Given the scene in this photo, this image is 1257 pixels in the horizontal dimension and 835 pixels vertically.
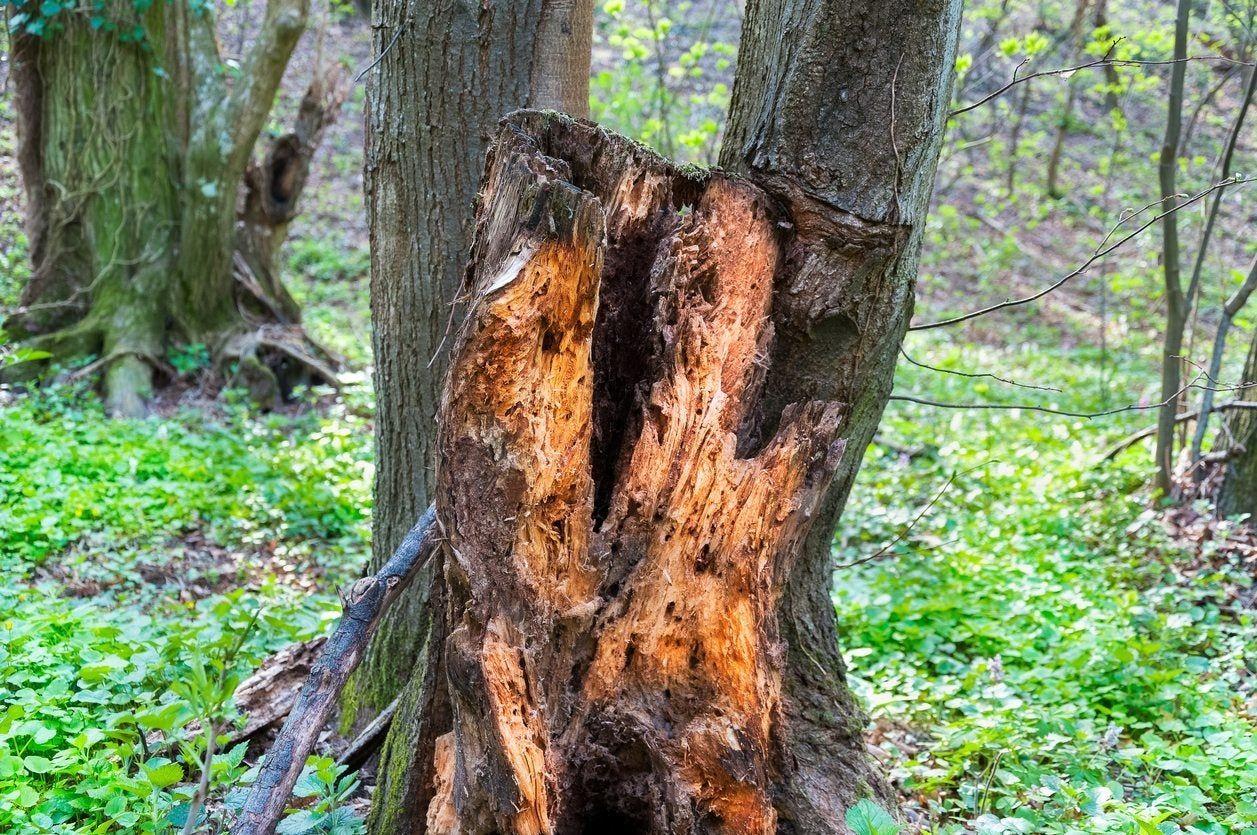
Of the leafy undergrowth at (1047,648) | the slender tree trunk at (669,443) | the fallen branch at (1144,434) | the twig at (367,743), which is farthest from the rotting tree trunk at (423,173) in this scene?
the fallen branch at (1144,434)

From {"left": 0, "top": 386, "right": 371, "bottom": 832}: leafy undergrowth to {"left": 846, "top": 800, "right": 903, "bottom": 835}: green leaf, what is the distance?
1173mm

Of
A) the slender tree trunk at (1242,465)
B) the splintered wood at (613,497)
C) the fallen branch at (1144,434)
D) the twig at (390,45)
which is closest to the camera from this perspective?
the splintered wood at (613,497)

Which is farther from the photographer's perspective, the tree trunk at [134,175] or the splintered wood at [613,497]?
the tree trunk at [134,175]

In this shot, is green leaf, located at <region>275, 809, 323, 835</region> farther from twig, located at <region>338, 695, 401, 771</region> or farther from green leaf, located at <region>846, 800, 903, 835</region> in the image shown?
green leaf, located at <region>846, 800, 903, 835</region>

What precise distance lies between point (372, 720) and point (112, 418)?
16.1 feet

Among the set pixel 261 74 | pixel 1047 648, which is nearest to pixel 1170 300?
pixel 1047 648

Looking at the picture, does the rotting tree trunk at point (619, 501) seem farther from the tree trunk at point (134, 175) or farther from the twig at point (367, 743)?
the tree trunk at point (134, 175)

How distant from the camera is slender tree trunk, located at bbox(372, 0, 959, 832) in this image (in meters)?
1.93

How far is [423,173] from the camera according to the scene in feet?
9.52

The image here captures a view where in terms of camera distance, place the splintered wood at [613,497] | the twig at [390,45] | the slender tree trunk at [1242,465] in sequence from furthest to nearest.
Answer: the slender tree trunk at [1242,465]
the twig at [390,45]
the splintered wood at [613,497]

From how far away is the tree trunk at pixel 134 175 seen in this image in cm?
717

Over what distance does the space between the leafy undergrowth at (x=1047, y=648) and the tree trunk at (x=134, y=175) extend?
565 cm

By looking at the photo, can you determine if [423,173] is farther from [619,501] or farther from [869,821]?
[869,821]

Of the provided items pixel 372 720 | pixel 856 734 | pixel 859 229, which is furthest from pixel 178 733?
pixel 859 229
